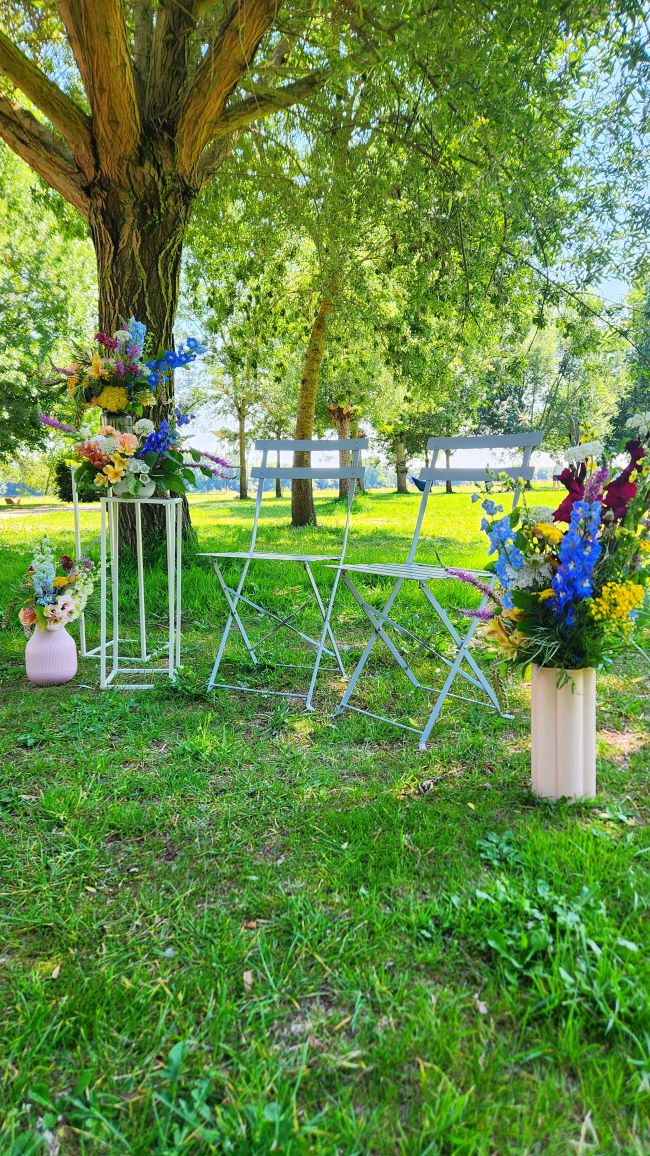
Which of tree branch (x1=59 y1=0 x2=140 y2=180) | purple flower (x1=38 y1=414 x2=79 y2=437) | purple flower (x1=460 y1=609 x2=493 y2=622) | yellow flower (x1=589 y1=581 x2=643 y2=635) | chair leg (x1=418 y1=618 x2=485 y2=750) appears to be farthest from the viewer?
tree branch (x1=59 y1=0 x2=140 y2=180)

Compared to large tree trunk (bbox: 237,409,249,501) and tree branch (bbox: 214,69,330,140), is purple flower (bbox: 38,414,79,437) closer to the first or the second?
tree branch (bbox: 214,69,330,140)

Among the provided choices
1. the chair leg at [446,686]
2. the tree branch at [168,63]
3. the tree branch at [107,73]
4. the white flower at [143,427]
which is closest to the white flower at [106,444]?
the white flower at [143,427]

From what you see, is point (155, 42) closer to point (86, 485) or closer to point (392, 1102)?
point (86, 485)

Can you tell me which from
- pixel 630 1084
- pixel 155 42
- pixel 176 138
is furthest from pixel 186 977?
pixel 155 42

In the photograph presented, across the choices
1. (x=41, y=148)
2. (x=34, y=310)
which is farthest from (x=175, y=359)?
(x=34, y=310)

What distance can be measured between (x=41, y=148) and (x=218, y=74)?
57.2 inches

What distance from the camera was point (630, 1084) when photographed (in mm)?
1156

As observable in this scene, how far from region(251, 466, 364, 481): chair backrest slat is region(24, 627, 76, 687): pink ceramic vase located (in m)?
1.35

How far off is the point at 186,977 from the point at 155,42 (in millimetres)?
6118

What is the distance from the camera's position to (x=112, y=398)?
139 inches

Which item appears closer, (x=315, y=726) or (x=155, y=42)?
(x=315, y=726)

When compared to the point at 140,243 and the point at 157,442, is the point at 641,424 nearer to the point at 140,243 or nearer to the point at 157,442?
the point at 157,442

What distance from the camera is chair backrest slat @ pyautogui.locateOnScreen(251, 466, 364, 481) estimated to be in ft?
11.2

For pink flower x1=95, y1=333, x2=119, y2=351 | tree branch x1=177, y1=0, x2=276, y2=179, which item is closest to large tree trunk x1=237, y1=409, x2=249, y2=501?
tree branch x1=177, y1=0, x2=276, y2=179
